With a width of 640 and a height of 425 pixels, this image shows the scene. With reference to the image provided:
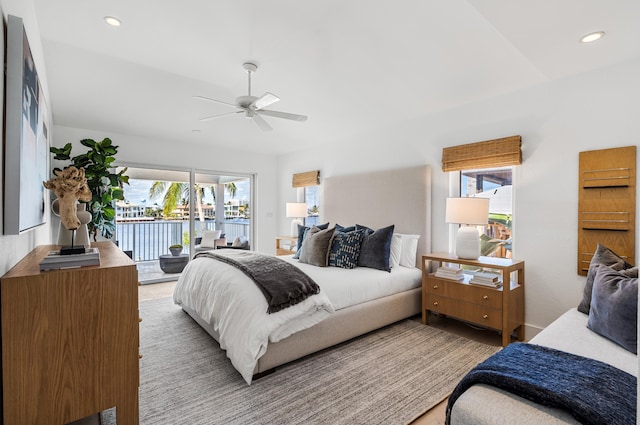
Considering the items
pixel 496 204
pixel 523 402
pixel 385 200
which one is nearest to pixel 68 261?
pixel 523 402

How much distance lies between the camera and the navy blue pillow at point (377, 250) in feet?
11.1

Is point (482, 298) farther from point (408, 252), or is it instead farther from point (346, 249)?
point (346, 249)

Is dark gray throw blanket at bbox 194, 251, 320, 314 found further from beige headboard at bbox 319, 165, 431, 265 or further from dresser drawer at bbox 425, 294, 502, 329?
beige headboard at bbox 319, 165, 431, 265

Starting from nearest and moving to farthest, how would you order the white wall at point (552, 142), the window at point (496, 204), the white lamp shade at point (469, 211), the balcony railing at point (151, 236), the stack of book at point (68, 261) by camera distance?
the stack of book at point (68, 261)
the white wall at point (552, 142)
the white lamp shade at point (469, 211)
the window at point (496, 204)
the balcony railing at point (151, 236)

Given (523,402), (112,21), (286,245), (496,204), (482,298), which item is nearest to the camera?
A: (523,402)

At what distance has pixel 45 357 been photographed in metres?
1.26

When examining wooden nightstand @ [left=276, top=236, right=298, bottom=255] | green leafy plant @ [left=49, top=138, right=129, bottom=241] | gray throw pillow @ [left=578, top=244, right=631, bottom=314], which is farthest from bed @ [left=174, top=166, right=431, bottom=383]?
gray throw pillow @ [left=578, top=244, right=631, bottom=314]

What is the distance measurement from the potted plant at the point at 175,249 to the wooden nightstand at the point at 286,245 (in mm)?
1777

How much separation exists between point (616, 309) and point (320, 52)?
9.80 feet

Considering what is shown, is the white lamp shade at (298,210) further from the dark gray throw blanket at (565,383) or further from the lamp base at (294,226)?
the dark gray throw blanket at (565,383)

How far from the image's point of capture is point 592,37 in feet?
7.28

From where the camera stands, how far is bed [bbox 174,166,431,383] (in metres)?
2.29

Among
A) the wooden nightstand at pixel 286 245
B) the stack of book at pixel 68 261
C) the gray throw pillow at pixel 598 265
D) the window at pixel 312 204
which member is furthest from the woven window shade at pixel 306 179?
the stack of book at pixel 68 261

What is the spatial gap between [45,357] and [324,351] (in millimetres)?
1946
